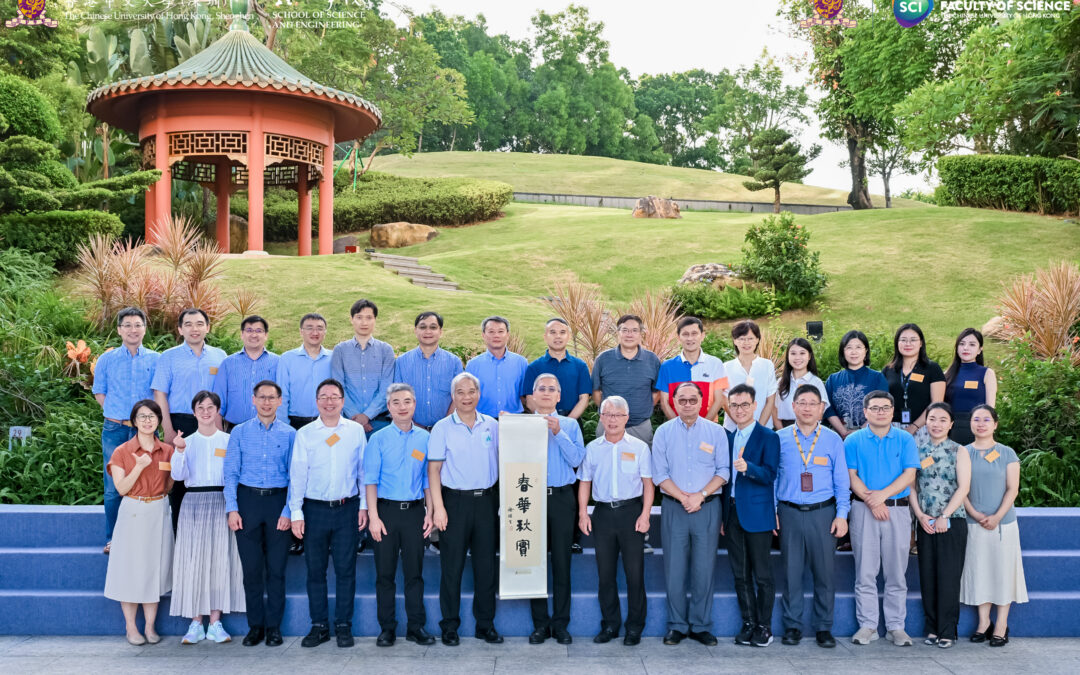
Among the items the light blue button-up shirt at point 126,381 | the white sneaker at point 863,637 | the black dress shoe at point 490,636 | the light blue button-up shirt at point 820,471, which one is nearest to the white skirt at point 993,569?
the white sneaker at point 863,637

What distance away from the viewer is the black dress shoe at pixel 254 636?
495cm

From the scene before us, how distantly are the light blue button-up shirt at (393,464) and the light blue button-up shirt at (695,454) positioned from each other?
143 cm

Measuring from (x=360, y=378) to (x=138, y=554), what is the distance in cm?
162

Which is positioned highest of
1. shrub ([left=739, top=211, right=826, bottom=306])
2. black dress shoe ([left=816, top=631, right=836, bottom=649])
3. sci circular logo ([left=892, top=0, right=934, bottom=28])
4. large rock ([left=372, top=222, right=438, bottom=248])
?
sci circular logo ([left=892, top=0, right=934, bottom=28])

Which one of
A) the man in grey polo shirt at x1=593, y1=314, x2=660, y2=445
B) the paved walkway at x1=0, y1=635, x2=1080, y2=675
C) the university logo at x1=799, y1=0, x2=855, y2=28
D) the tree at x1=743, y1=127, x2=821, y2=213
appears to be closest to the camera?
the paved walkway at x1=0, y1=635, x2=1080, y2=675

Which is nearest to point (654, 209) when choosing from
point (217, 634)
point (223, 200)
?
point (223, 200)

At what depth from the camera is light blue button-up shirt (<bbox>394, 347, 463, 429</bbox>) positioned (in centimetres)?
556

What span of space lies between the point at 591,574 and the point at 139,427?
2807 millimetres

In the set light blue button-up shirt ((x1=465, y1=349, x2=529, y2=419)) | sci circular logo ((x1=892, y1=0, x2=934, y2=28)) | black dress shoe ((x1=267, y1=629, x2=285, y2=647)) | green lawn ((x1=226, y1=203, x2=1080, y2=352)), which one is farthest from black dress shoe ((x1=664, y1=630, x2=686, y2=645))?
sci circular logo ((x1=892, y1=0, x2=934, y2=28))

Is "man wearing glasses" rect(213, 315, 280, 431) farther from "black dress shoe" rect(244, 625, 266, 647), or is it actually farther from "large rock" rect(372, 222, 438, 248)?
"large rock" rect(372, 222, 438, 248)

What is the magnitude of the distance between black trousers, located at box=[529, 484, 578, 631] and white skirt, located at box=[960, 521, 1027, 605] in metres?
2.32

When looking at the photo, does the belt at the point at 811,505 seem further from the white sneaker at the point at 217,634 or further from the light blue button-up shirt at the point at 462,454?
the white sneaker at the point at 217,634

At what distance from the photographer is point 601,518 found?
5035 millimetres

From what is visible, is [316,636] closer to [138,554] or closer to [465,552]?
[465,552]
